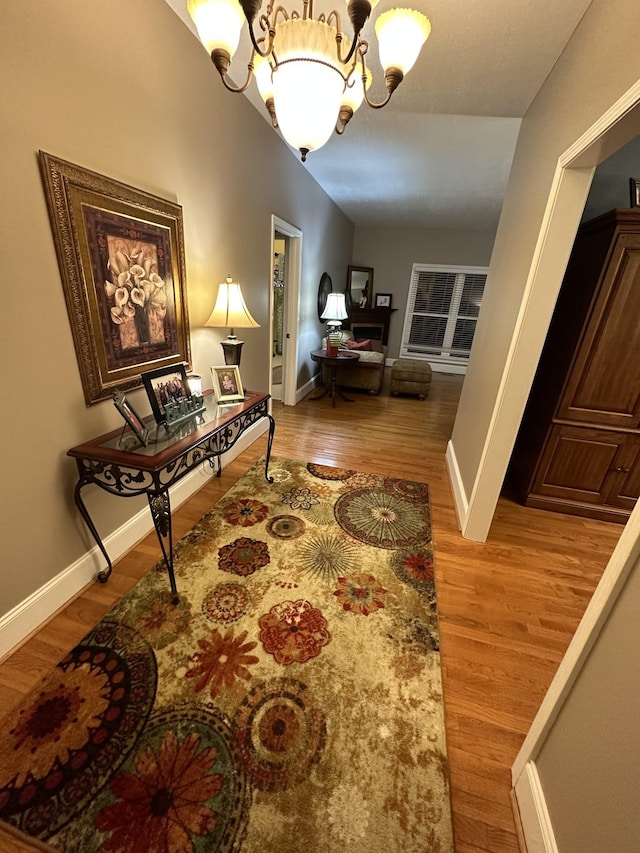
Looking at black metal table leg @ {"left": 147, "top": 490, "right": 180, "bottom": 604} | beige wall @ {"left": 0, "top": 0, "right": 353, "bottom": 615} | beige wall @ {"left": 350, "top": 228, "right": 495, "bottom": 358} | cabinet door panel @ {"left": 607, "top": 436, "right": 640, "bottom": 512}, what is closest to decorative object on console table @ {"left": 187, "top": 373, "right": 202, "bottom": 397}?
beige wall @ {"left": 0, "top": 0, "right": 353, "bottom": 615}

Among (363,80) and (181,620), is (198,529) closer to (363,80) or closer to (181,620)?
(181,620)

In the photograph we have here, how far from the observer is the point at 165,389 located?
180 cm

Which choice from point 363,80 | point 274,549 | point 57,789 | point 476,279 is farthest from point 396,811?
point 476,279

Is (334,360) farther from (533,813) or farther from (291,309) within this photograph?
(533,813)

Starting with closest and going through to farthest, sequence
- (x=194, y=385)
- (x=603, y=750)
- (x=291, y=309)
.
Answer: (x=603, y=750)
(x=194, y=385)
(x=291, y=309)

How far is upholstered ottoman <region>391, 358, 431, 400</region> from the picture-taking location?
5.09m

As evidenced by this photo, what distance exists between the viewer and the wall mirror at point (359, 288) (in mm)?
6820

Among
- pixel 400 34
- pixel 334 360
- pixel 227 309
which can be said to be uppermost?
pixel 400 34

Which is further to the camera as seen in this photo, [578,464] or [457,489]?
[457,489]

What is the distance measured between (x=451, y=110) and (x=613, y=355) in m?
1.94

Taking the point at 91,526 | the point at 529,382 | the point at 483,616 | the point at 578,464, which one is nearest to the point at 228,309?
the point at 91,526

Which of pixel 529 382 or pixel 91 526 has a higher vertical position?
pixel 529 382

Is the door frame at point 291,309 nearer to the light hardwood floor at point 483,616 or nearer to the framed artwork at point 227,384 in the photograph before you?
the framed artwork at point 227,384

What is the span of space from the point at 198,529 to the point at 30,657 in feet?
3.01
